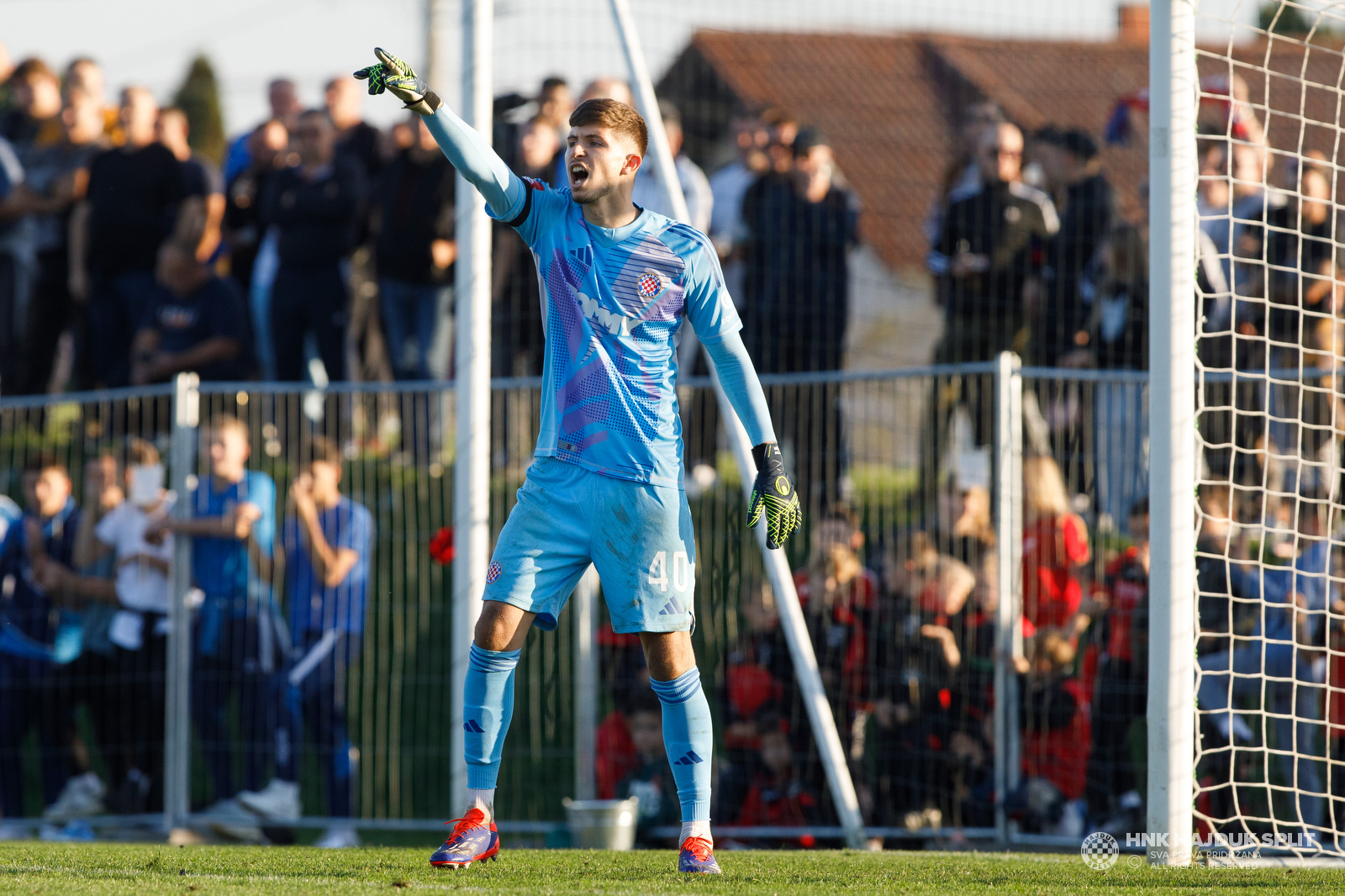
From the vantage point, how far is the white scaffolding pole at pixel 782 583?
8.23 metres

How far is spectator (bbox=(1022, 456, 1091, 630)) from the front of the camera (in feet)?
30.1

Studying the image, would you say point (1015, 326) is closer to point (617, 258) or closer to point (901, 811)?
point (901, 811)

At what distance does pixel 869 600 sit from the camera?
30.6ft

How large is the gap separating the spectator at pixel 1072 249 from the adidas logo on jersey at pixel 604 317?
5.82 meters

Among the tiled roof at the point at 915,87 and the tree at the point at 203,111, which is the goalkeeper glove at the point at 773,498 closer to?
the tiled roof at the point at 915,87

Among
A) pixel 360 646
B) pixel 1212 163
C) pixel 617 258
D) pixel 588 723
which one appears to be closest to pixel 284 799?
pixel 360 646

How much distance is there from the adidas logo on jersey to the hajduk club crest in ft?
0.35

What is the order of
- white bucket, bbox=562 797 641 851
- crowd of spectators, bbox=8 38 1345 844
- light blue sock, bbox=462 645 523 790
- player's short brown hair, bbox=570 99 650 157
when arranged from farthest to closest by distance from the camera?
1. crowd of spectators, bbox=8 38 1345 844
2. white bucket, bbox=562 797 641 851
3. light blue sock, bbox=462 645 523 790
4. player's short brown hair, bbox=570 99 650 157

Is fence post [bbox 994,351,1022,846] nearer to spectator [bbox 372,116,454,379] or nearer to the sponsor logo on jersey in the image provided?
the sponsor logo on jersey

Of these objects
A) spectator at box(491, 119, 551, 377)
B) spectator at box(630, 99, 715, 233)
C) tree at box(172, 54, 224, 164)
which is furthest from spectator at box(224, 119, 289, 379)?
tree at box(172, 54, 224, 164)

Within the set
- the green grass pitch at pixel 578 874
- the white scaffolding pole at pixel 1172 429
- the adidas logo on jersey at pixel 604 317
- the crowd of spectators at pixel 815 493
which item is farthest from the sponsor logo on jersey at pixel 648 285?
the crowd of spectators at pixel 815 493

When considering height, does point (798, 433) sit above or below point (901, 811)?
above

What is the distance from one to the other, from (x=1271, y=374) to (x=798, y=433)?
2.71m

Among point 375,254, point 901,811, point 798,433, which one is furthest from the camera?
point 375,254
